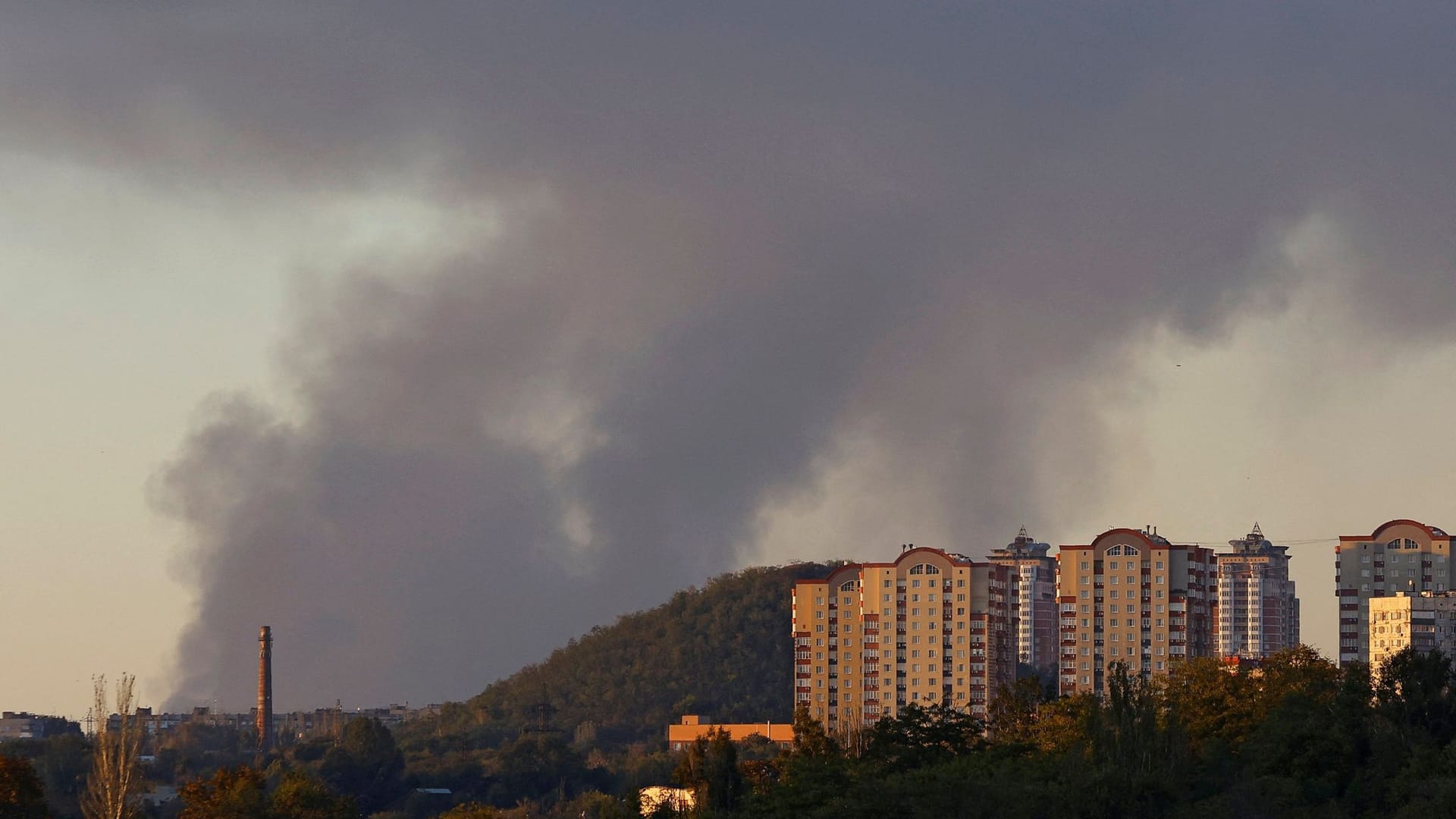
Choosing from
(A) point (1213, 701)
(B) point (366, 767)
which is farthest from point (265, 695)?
(A) point (1213, 701)

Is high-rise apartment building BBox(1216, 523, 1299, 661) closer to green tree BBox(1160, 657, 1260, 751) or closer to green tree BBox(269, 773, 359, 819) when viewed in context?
green tree BBox(1160, 657, 1260, 751)

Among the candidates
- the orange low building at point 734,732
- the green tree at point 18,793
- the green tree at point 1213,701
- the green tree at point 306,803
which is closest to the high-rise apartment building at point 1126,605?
the orange low building at point 734,732

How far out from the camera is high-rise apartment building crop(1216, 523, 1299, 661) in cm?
16538

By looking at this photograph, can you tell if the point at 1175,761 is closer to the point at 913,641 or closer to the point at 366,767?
the point at 913,641

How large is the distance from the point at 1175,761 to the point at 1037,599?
319ft

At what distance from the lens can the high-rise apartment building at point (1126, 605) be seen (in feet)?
333

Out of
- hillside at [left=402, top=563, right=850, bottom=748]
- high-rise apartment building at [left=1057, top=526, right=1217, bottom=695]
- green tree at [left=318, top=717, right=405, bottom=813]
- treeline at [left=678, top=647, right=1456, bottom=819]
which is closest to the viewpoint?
treeline at [left=678, top=647, right=1456, bottom=819]

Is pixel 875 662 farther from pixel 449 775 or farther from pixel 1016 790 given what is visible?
pixel 1016 790

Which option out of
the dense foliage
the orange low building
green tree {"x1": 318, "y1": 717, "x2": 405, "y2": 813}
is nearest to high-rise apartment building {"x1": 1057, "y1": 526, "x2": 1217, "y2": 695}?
the dense foliage

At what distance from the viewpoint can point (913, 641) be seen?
11106 cm

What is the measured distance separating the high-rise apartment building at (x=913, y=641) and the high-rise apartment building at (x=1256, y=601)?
5651 cm

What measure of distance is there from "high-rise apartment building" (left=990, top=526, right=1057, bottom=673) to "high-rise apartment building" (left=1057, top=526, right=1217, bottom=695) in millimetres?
40099

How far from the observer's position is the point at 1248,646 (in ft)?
545

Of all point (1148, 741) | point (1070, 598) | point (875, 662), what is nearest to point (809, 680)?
point (875, 662)
